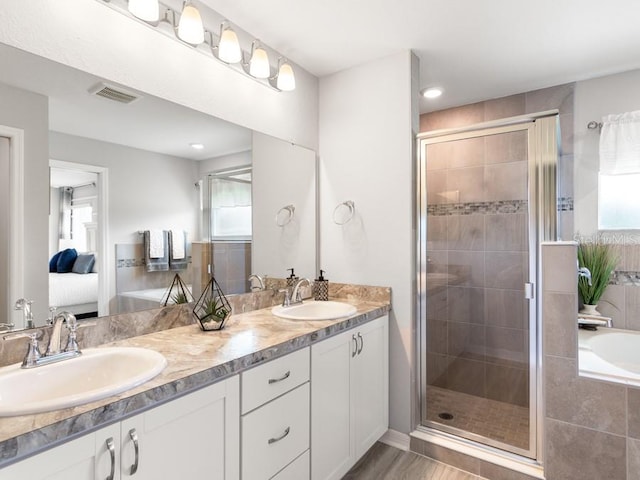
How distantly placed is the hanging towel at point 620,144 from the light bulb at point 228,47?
8.31 feet

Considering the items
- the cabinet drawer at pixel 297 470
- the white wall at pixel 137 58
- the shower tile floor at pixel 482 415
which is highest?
the white wall at pixel 137 58

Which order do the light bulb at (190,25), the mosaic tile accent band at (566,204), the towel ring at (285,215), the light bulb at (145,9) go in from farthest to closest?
the mosaic tile accent band at (566,204), the towel ring at (285,215), the light bulb at (190,25), the light bulb at (145,9)

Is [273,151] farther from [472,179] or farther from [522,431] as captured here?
[522,431]

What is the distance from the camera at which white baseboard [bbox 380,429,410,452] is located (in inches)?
87.0

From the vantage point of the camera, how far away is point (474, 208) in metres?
2.44

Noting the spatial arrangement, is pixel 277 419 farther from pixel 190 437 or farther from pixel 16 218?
pixel 16 218

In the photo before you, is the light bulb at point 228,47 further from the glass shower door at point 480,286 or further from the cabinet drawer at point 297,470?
the cabinet drawer at point 297,470

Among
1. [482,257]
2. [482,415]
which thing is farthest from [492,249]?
[482,415]

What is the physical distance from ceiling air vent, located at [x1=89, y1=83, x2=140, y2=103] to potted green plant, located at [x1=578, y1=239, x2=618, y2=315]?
2944 mm

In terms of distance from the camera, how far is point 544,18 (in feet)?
6.10

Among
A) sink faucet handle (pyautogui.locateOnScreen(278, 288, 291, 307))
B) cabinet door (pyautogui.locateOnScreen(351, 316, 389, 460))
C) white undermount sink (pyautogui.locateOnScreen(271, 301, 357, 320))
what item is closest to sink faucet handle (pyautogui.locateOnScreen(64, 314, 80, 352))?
white undermount sink (pyautogui.locateOnScreen(271, 301, 357, 320))

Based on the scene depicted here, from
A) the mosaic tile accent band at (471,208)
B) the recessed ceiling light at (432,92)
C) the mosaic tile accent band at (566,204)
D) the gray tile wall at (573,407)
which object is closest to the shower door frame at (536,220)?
the gray tile wall at (573,407)

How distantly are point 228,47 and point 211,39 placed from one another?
11 cm

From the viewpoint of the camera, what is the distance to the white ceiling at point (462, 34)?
5.86 ft
